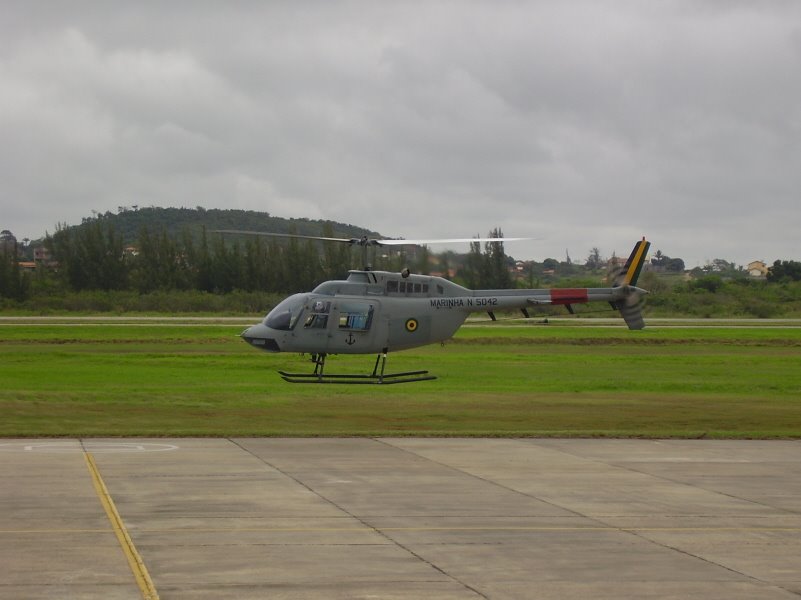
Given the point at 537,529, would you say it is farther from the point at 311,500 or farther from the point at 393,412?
the point at 393,412

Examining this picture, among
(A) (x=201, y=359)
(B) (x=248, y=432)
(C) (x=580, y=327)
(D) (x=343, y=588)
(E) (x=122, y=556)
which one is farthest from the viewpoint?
(C) (x=580, y=327)

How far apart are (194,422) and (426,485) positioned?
11.2 metres

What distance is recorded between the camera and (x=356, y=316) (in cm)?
3219

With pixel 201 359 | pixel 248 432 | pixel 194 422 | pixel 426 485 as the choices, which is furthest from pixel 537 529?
pixel 201 359

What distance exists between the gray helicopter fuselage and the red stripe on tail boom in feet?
7.37

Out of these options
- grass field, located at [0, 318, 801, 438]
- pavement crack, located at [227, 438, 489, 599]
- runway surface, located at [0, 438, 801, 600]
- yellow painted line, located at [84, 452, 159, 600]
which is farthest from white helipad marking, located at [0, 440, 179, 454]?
yellow painted line, located at [84, 452, 159, 600]

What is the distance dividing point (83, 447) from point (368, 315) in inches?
416

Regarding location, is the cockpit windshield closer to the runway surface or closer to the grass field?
the grass field

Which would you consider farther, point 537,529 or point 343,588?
point 537,529

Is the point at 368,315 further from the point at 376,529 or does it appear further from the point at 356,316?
the point at 376,529

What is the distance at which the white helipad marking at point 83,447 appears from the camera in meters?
23.1

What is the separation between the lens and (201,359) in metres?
52.2

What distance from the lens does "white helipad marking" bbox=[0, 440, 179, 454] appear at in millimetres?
23094

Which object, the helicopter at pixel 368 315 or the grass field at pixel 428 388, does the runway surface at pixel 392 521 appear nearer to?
the grass field at pixel 428 388
